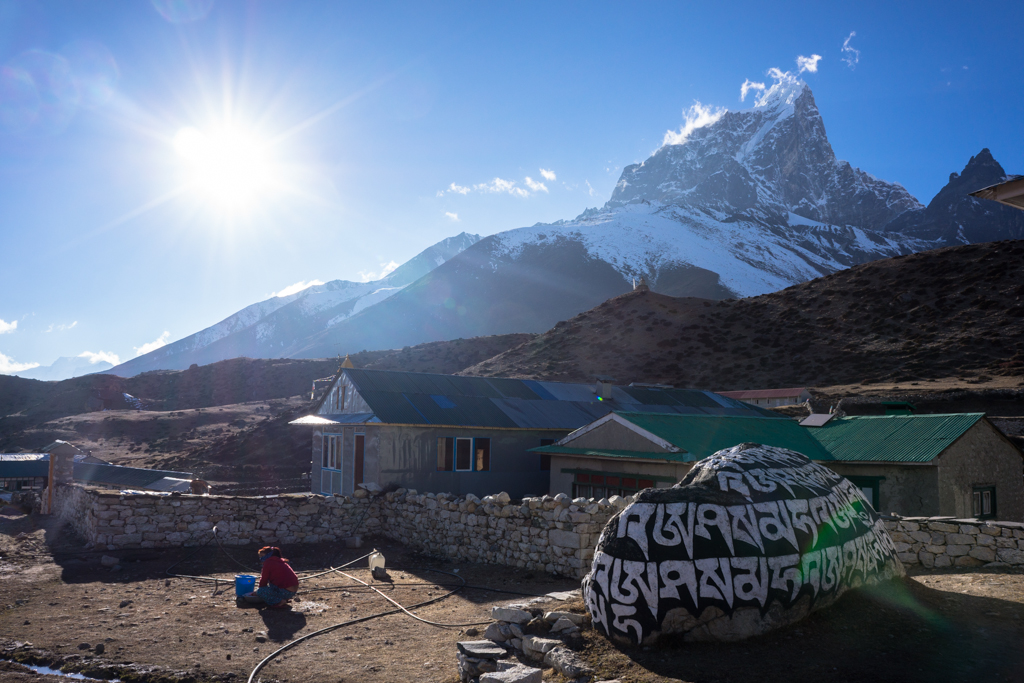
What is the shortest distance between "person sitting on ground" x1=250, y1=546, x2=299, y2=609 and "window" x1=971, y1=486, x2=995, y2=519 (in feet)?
55.7

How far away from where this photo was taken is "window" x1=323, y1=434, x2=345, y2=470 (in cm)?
2181

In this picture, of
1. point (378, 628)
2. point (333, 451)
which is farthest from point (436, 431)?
point (378, 628)

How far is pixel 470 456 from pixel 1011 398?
31.7 m

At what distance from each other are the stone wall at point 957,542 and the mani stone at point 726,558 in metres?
4.60

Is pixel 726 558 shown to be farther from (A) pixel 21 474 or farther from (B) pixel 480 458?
(A) pixel 21 474

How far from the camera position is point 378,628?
10125 millimetres

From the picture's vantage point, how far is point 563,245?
168m

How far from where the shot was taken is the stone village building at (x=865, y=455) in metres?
16.2

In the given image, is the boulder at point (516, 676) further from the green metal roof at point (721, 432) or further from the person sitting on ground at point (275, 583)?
the green metal roof at point (721, 432)

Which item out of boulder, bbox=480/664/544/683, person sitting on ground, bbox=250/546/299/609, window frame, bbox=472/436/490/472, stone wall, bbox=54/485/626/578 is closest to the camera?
boulder, bbox=480/664/544/683

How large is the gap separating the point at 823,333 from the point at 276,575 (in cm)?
5756

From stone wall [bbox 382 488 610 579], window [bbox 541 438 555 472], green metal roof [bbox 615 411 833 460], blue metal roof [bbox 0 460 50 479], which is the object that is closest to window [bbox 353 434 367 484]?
stone wall [bbox 382 488 610 579]

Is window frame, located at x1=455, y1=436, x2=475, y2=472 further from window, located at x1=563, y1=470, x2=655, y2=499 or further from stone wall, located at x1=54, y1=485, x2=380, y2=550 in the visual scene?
window, located at x1=563, y1=470, x2=655, y2=499

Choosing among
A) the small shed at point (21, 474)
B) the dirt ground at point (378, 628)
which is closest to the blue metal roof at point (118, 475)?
the small shed at point (21, 474)
